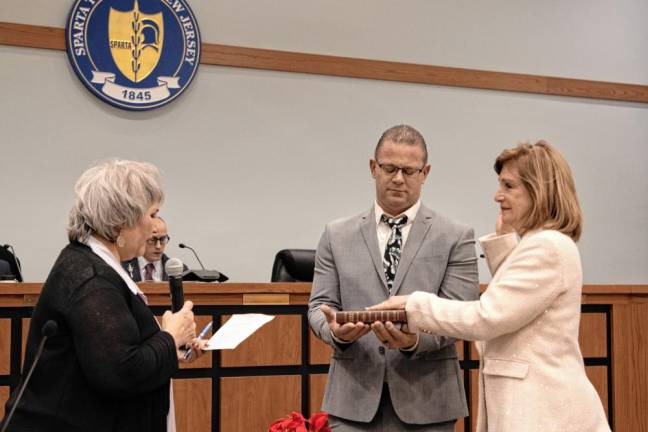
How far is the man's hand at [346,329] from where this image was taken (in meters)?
2.17

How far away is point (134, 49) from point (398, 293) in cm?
390

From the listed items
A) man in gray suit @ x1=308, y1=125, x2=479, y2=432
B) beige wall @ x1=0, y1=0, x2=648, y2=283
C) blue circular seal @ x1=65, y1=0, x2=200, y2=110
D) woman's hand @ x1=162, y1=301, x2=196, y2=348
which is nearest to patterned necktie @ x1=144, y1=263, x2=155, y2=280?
beige wall @ x1=0, y1=0, x2=648, y2=283

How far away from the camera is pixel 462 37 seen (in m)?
6.62

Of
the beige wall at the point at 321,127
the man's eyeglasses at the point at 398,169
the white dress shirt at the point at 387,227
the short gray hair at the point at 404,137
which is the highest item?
the beige wall at the point at 321,127

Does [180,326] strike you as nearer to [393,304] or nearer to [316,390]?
[393,304]

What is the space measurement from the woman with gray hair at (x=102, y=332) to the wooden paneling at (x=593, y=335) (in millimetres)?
2568

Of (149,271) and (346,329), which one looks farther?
(149,271)

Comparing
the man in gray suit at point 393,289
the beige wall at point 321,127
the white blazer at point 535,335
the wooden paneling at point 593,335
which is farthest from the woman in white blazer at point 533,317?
the beige wall at point 321,127

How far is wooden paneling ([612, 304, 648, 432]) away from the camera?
3.84m

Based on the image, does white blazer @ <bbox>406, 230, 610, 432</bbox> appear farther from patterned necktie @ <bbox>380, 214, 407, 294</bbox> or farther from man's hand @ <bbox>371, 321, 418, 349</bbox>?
patterned necktie @ <bbox>380, 214, 407, 294</bbox>

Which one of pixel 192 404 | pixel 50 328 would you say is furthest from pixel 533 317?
pixel 192 404

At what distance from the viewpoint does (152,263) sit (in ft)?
16.1

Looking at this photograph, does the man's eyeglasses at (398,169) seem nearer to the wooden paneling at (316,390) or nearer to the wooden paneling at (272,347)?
the wooden paneling at (272,347)

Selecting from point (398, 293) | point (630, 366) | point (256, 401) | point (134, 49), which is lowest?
point (256, 401)
